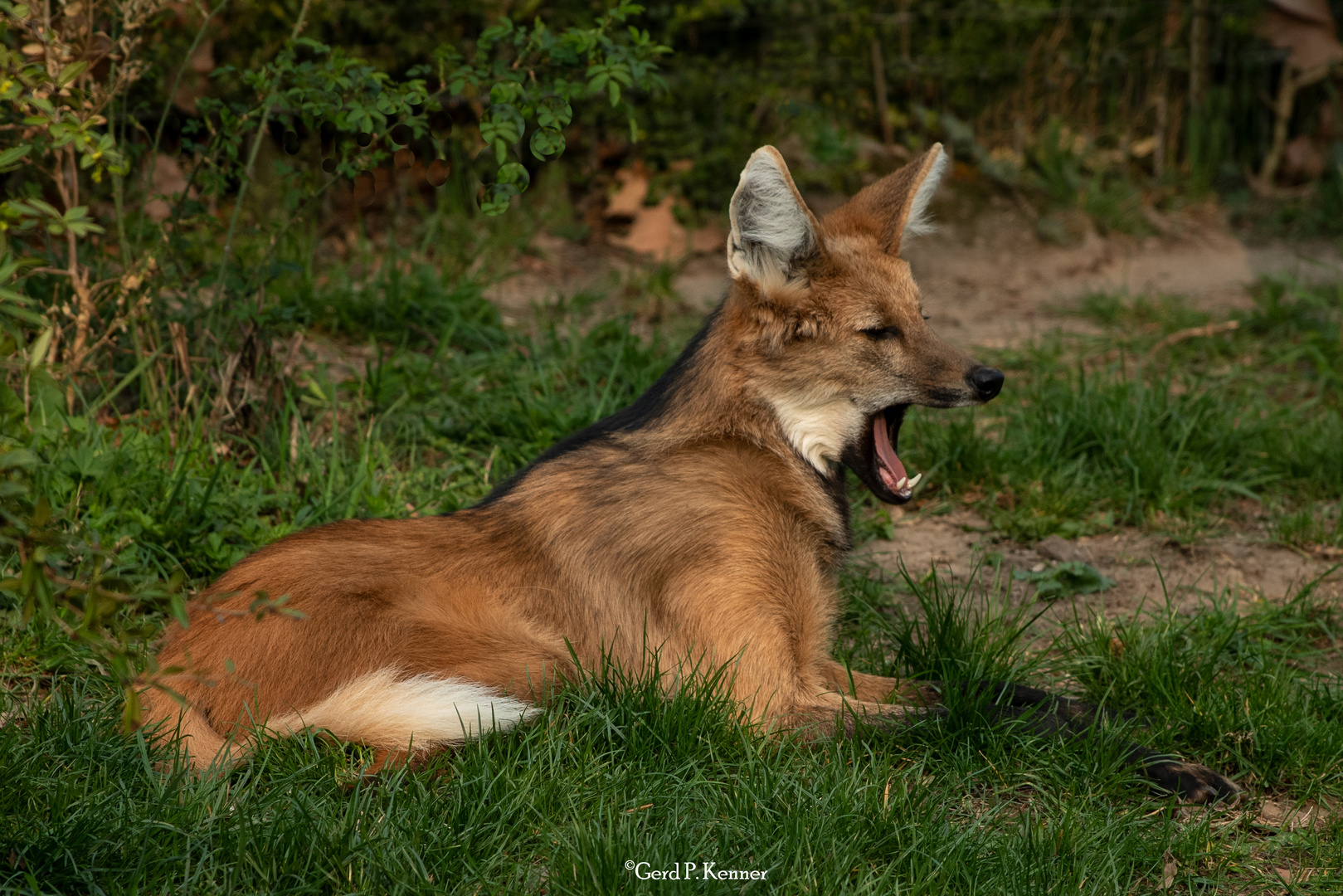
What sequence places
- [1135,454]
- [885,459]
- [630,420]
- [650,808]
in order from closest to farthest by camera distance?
[650,808], [630,420], [885,459], [1135,454]

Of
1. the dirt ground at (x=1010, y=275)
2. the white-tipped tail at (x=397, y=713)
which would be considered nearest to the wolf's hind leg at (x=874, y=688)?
the white-tipped tail at (x=397, y=713)

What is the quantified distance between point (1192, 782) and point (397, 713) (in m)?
1.80

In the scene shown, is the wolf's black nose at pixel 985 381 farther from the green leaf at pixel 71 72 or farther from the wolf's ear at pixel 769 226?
the green leaf at pixel 71 72

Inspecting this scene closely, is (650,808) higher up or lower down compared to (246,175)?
lower down

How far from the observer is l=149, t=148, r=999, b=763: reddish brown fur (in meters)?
2.40

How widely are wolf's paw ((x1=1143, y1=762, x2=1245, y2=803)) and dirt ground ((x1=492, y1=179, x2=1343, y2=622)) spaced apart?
1367 millimetres

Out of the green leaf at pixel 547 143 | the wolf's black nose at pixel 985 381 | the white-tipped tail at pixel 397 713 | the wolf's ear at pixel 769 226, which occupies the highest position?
the green leaf at pixel 547 143

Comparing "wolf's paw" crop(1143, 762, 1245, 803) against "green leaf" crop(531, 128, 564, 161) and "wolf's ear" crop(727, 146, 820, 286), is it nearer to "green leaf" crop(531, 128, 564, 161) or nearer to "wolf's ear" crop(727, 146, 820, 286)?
"wolf's ear" crop(727, 146, 820, 286)

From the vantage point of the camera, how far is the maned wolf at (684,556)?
7.79ft

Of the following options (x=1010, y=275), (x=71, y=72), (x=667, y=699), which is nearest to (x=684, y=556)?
(x=667, y=699)

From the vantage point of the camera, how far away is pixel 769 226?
2.81m

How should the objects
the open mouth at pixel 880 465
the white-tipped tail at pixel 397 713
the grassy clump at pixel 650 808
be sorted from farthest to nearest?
the open mouth at pixel 880 465, the white-tipped tail at pixel 397 713, the grassy clump at pixel 650 808

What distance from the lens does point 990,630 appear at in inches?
120

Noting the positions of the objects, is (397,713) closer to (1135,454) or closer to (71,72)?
(71,72)
